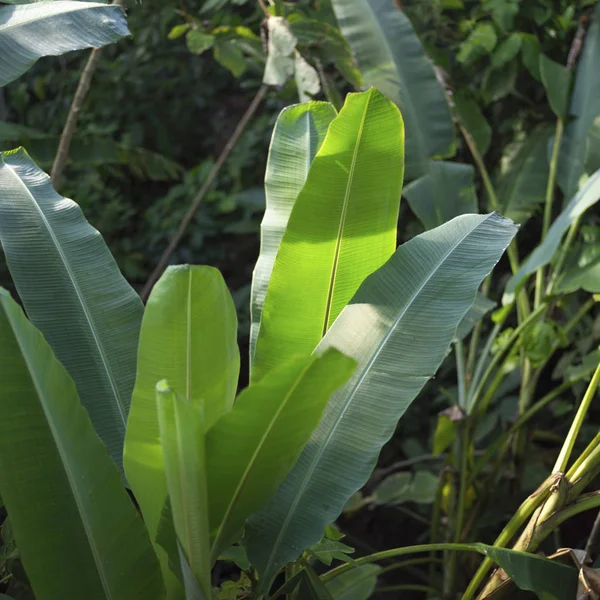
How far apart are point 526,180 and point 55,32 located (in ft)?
4.31

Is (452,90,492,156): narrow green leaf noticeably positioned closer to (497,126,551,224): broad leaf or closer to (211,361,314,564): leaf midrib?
(497,126,551,224): broad leaf

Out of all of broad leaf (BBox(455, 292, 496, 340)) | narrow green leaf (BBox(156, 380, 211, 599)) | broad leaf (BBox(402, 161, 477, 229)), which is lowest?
broad leaf (BBox(455, 292, 496, 340))

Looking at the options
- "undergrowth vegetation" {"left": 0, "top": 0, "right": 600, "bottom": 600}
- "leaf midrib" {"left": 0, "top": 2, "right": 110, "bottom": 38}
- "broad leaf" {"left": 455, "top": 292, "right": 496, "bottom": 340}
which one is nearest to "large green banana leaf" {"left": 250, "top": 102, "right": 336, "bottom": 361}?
"undergrowth vegetation" {"left": 0, "top": 0, "right": 600, "bottom": 600}

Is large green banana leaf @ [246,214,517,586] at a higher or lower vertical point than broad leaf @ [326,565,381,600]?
higher

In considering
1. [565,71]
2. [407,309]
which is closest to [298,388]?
[407,309]

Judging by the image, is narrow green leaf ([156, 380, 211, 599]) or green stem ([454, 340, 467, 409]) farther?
green stem ([454, 340, 467, 409])

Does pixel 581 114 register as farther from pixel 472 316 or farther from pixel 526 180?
pixel 472 316

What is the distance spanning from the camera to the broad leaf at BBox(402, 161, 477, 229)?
1612mm

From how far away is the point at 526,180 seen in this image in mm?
1870

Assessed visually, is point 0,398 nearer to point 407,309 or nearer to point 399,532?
point 407,309

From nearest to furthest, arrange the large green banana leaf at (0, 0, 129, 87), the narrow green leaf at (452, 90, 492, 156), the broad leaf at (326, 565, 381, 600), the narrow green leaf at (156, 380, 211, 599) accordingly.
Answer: the narrow green leaf at (156, 380, 211, 599)
the large green banana leaf at (0, 0, 129, 87)
the broad leaf at (326, 565, 381, 600)
the narrow green leaf at (452, 90, 492, 156)

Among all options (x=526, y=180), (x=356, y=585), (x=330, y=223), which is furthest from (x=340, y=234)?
(x=526, y=180)

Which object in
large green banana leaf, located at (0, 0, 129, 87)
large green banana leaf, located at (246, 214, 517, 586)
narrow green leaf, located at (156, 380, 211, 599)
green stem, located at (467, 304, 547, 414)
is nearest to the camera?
narrow green leaf, located at (156, 380, 211, 599)

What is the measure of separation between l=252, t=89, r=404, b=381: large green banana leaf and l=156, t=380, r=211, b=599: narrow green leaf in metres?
0.21
